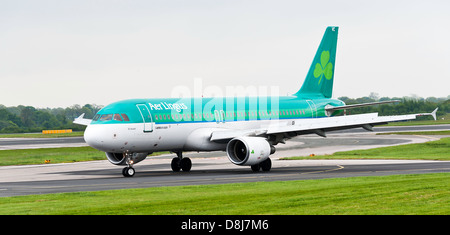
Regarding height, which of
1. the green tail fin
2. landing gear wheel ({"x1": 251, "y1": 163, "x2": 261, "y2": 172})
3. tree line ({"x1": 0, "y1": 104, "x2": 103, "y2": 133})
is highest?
the green tail fin

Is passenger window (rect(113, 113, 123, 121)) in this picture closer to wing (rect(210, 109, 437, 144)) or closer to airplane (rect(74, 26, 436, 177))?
airplane (rect(74, 26, 436, 177))

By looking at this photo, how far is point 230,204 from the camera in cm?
2369

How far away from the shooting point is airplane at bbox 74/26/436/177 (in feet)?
129

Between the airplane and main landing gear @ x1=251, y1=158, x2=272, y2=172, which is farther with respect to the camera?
main landing gear @ x1=251, y1=158, x2=272, y2=172

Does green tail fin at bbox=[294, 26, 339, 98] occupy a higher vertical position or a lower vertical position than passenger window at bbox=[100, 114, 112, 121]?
higher

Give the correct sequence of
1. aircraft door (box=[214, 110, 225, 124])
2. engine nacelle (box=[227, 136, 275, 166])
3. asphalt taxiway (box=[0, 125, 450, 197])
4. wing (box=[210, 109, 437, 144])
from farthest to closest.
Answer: aircraft door (box=[214, 110, 225, 124]) < wing (box=[210, 109, 437, 144]) < engine nacelle (box=[227, 136, 275, 166]) < asphalt taxiway (box=[0, 125, 450, 197])

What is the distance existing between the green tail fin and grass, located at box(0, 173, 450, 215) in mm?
21193

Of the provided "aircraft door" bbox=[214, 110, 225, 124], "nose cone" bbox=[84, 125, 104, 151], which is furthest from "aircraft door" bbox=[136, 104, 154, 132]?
"aircraft door" bbox=[214, 110, 225, 124]

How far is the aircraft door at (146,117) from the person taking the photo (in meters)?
40.2

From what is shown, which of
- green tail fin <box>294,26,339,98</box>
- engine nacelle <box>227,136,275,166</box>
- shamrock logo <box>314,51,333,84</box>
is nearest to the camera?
engine nacelle <box>227,136,275,166</box>

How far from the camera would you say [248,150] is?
39.9 m

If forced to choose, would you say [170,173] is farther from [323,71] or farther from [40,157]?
[40,157]
